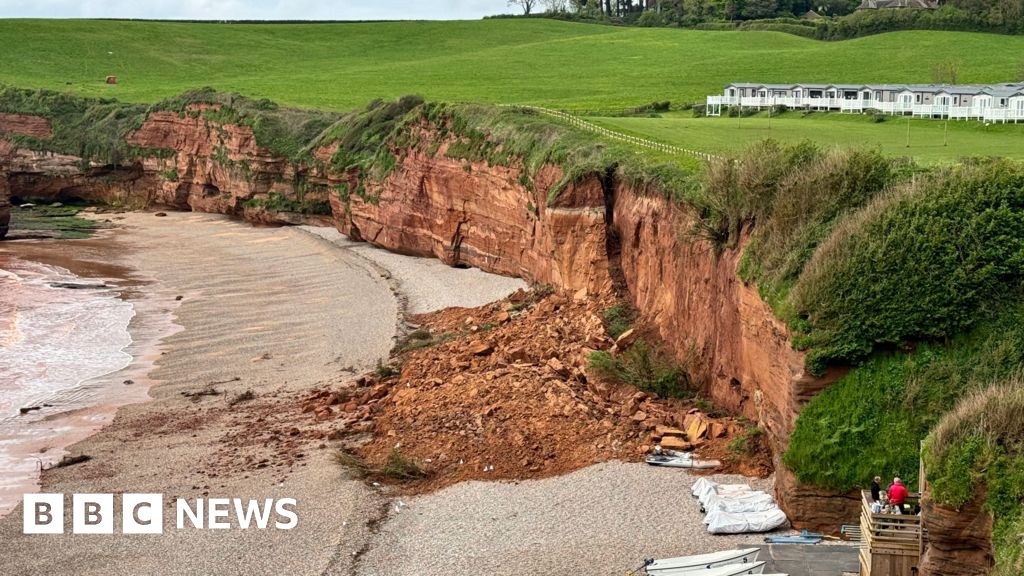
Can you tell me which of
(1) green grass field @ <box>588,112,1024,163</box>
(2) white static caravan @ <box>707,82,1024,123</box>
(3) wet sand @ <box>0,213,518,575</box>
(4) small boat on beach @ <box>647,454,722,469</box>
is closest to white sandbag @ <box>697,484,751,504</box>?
(4) small boat on beach @ <box>647,454,722,469</box>

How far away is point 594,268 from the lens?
35.9 meters

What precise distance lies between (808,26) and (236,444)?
10197 cm

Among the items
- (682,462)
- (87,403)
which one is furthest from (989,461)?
(87,403)

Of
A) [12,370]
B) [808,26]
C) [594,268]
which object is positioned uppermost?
[808,26]

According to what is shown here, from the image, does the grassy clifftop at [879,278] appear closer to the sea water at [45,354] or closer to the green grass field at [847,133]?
the green grass field at [847,133]

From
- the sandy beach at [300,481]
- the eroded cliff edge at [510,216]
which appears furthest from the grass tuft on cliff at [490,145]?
the sandy beach at [300,481]

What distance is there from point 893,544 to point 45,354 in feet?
98.5

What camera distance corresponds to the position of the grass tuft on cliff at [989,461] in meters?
15.8

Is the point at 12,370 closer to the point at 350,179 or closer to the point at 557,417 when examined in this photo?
the point at 557,417

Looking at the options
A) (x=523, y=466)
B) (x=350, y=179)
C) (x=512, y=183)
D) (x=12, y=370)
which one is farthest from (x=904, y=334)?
(x=350, y=179)

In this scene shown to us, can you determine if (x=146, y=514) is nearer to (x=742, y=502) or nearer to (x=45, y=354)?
(x=742, y=502)

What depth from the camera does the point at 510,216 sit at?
148 feet

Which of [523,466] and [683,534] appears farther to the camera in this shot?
[523,466]

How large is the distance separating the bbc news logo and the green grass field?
56.0 ft
